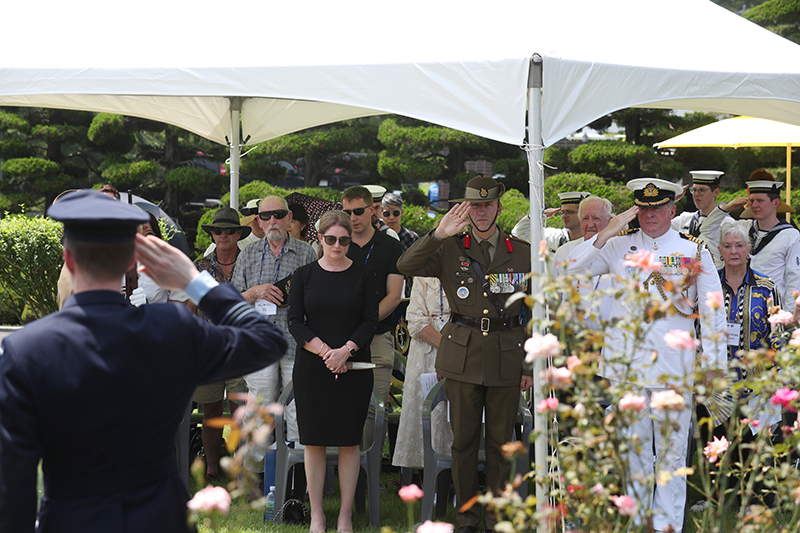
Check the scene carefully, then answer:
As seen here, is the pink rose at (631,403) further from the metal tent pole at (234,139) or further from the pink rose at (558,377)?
the metal tent pole at (234,139)

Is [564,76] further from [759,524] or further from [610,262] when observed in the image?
[759,524]

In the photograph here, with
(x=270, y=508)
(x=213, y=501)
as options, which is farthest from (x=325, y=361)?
(x=213, y=501)

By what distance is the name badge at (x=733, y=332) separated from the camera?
4.41m

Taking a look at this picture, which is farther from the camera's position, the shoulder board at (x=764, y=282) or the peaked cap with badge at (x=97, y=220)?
the shoulder board at (x=764, y=282)

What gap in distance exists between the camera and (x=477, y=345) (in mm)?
3984

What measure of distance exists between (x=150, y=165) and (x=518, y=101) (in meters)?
13.1

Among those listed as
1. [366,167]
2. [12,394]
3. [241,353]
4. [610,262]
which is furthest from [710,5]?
[366,167]

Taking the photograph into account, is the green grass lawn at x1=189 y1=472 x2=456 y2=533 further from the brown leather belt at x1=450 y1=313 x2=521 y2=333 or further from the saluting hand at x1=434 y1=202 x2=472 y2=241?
the saluting hand at x1=434 y1=202 x2=472 y2=241

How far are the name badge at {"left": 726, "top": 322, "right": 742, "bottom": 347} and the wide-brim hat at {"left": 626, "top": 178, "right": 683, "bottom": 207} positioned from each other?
94cm

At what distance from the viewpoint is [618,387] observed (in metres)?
2.01

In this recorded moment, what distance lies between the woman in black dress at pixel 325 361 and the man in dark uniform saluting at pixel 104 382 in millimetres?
2186

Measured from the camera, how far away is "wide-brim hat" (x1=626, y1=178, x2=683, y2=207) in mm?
3959

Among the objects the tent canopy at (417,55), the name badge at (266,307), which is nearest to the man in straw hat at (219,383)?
the name badge at (266,307)

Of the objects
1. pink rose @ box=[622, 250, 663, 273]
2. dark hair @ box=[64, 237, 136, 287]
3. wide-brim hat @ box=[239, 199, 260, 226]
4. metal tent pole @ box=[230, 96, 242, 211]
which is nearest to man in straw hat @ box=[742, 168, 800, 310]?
pink rose @ box=[622, 250, 663, 273]
